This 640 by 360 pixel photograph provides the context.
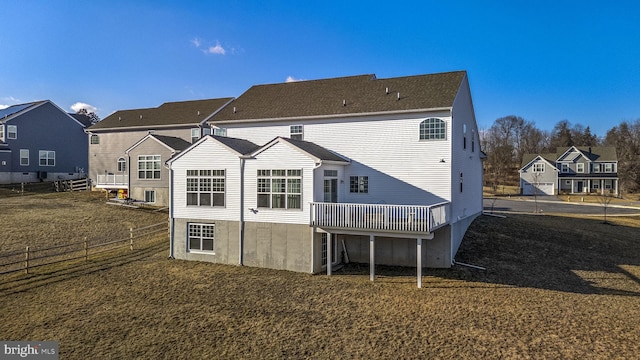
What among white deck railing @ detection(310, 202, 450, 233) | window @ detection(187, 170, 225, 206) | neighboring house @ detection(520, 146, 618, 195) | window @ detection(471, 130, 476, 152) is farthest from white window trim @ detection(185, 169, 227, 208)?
neighboring house @ detection(520, 146, 618, 195)

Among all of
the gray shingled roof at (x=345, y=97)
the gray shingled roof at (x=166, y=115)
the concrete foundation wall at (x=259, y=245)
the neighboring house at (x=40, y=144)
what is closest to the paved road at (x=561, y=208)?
the gray shingled roof at (x=345, y=97)

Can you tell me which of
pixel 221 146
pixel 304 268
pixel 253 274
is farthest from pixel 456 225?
pixel 221 146

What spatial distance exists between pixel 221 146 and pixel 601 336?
15896mm

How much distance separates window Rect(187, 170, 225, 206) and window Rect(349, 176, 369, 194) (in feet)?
20.7

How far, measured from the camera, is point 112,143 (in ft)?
116

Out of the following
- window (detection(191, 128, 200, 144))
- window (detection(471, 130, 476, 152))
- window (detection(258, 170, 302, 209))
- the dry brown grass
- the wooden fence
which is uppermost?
window (detection(191, 128, 200, 144))

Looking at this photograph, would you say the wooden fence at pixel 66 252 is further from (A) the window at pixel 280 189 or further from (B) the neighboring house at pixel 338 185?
(A) the window at pixel 280 189

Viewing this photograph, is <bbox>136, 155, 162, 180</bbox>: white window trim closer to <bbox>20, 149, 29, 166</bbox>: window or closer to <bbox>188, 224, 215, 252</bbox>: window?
<bbox>188, 224, 215, 252</bbox>: window

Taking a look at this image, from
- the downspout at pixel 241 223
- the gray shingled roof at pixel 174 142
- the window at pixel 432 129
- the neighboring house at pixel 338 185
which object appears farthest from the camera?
the gray shingled roof at pixel 174 142

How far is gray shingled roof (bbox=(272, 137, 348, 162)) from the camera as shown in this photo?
17.4m

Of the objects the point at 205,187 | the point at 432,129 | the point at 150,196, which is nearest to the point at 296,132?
the point at 205,187

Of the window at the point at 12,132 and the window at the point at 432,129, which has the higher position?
the window at the point at 12,132

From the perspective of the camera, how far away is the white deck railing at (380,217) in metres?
15.1

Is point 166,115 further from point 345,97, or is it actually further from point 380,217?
point 380,217
